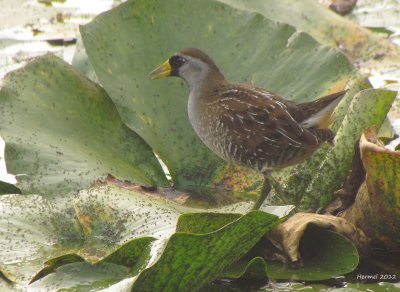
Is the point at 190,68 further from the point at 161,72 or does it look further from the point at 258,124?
the point at 258,124

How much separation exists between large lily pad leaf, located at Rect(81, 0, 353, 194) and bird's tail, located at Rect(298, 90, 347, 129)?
31 centimetres

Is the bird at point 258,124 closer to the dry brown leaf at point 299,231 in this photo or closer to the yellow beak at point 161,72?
the yellow beak at point 161,72

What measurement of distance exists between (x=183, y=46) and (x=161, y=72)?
292 millimetres

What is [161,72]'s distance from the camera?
5.02 metres

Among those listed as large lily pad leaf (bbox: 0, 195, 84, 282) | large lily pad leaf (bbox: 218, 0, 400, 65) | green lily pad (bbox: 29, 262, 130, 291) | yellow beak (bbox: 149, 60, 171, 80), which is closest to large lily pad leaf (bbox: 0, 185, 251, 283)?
large lily pad leaf (bbox: 0, 195, 84, 282)

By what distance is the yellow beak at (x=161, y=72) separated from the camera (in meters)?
5.01

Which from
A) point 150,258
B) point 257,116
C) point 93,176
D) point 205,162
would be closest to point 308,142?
point 257,116

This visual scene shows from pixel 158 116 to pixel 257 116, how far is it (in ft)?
1.84

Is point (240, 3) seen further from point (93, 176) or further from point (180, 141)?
point (93, 176)

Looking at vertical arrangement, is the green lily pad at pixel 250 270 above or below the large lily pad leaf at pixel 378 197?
below

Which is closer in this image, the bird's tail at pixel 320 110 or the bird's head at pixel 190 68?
the bird's tail at pixel 320 110

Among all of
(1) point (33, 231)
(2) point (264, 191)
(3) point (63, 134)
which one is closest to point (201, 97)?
(2) point (264, 191)

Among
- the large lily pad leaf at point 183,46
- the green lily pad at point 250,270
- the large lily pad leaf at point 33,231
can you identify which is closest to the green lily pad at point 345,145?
the large lily pad leaf at point 183,46

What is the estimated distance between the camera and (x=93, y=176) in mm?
4535
